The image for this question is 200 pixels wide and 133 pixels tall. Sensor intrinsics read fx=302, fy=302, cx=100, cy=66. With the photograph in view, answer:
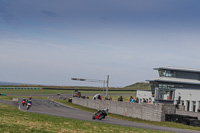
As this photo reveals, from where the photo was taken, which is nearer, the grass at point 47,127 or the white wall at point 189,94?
the grass at point 47,127

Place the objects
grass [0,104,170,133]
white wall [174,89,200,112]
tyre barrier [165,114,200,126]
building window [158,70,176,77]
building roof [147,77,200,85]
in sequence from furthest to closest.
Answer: building window [158,70,176,77] < building roof [147,77,200,85] < white wall [174,89,200,112] < tyre barrier [165,114,200,126] < grass [0,104,170,133]

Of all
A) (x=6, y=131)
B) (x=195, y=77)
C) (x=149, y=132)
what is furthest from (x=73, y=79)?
(x=6, y=131)

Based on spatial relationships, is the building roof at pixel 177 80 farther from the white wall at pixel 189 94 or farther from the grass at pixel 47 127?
the grass at pixel 47 127

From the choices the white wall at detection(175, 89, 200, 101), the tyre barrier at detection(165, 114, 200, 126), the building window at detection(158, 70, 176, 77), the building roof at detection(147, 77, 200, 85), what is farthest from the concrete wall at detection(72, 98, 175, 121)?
the building window at detection(158, 70, 176, 77)

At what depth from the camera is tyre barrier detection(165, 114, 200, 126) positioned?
3242cm

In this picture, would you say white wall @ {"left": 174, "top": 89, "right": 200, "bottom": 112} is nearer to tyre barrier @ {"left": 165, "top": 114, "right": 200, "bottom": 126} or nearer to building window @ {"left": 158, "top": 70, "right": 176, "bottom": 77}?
tyre barrier @ {"left": 165, "top": 114, "right": 200, "bottom": 126}

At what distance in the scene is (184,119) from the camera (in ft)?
112

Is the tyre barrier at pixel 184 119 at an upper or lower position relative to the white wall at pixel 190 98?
lower

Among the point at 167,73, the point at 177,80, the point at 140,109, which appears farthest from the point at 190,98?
the point at 167,73

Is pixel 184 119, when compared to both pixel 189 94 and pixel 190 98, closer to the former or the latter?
pixel 190 98

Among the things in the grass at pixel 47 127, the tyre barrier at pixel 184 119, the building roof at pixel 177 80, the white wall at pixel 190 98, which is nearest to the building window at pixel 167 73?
the building roof at pixel 177 80

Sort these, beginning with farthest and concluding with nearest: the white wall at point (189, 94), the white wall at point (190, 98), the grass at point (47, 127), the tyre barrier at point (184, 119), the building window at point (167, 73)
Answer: the building window at point (167, 73)
the white wall at point (189, 94)
the white wall at point (190, 98)
the tyre barrier at point (184, 119)
the grass at point (47, 127)

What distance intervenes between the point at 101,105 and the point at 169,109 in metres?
22.2

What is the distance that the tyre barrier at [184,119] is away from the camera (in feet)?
106
